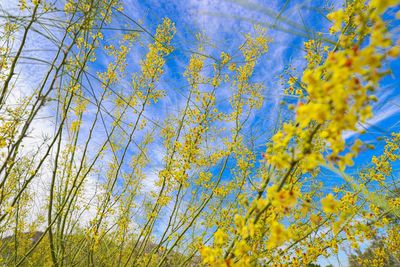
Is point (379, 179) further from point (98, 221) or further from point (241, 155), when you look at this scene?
point (98, 221)

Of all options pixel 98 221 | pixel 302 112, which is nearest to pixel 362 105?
pixel 302 112

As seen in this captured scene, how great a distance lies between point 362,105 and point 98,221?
4404 mm

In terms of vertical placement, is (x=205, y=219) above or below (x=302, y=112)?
above

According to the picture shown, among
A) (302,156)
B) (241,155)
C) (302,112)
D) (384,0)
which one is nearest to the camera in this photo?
(384,0)

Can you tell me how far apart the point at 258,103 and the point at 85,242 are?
405cm

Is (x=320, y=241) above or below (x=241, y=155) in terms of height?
below

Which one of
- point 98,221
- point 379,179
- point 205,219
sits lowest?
point 98,221

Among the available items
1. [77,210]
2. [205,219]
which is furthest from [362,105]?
[77,210]

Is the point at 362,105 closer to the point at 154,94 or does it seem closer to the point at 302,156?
the point at 302,156

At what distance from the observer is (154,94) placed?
4816mm

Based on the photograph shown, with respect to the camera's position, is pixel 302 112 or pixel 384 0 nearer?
pixel 384 0

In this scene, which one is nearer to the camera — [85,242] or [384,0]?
[384,0]

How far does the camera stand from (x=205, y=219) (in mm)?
5281

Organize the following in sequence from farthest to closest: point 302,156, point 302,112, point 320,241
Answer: point 320,241, point 302,156, point 302,112
